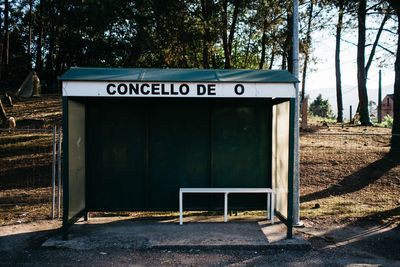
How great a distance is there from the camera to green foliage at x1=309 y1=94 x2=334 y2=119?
55394mm

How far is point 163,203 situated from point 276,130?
2.71 m

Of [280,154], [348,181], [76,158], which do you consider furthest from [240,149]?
[348,181]

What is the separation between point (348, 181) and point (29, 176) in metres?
9.43

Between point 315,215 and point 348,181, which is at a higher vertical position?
point 348,181

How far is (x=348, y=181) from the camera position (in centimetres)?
992

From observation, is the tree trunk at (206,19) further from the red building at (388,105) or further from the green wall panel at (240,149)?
the red building at (388,105)

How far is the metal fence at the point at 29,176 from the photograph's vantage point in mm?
6922

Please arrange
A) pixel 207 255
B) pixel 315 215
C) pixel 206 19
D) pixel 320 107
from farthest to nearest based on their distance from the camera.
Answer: pixel 320 107 < pixel 206 19 < pixel 315 215 < pixel 207 255

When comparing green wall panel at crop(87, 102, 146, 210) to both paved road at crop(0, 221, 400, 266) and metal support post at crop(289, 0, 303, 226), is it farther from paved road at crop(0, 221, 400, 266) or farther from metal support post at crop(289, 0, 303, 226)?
metal support post at crop(289, 0, 303, 226)

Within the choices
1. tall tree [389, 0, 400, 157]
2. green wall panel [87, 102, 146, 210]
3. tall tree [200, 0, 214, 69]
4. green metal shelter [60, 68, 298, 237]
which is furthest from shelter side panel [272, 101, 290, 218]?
tall tree [389, 0, 400, 157]

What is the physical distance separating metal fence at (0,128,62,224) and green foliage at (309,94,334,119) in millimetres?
48972

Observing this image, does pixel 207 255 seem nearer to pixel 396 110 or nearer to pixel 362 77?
pixel 396 110

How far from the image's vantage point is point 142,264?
186 inches

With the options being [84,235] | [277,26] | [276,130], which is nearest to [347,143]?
[277,26]
